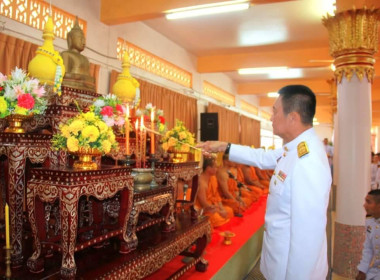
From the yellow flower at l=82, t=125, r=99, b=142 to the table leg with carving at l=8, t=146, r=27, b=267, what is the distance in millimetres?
448

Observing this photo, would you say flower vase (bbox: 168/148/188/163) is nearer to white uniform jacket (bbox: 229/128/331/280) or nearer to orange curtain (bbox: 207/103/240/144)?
white uniform jacket (bbox: 229/128/331/280)

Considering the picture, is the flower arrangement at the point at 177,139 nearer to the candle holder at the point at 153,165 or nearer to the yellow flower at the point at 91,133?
the candle holder at the point at 153,165

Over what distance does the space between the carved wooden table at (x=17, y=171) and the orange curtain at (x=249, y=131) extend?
11.9 metres

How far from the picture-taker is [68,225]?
1.73m

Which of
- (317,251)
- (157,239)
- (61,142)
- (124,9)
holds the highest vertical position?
(124,9)

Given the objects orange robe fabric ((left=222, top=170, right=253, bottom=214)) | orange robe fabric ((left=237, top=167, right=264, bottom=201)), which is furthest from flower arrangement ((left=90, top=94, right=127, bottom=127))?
orange robe fabric ((left=237, top=167, right=264, bottom=201))

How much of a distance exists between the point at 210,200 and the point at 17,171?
3.75m

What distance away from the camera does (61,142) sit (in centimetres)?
195

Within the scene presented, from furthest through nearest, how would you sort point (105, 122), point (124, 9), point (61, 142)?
point (124, 9)
point (105, 122)
point (61, 142)

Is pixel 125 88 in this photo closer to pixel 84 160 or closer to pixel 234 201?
pixel 84 160

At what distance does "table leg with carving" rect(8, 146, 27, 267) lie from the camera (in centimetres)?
195

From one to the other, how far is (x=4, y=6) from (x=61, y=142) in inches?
118

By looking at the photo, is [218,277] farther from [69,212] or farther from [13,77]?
[13,77]

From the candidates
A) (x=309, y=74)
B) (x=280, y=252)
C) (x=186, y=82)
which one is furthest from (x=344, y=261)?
(x=309, y=74)
